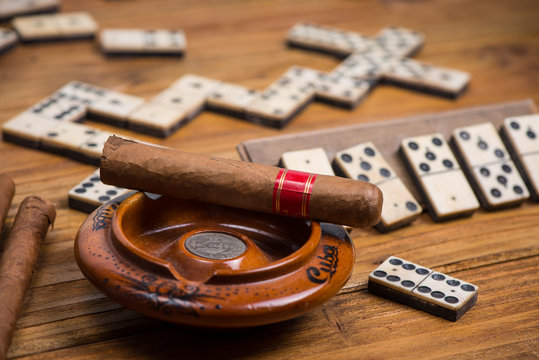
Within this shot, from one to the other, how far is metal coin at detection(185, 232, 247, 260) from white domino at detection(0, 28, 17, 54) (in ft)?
6.37

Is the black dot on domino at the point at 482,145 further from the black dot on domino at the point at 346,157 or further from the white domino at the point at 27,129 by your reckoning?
the white domino at the point at 27,129

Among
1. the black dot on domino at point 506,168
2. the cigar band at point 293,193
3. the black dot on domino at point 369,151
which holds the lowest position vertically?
the black dot on domino at point 506,168

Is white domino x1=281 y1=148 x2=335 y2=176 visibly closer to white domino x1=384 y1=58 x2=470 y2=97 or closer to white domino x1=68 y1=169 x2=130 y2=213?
white domino x1=68 y1=169 x2=130 y2=213

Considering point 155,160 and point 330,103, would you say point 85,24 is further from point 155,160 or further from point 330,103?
point 155,160

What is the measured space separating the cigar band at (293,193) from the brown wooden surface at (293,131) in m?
0.27

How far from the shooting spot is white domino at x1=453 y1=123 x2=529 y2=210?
7.41 ft

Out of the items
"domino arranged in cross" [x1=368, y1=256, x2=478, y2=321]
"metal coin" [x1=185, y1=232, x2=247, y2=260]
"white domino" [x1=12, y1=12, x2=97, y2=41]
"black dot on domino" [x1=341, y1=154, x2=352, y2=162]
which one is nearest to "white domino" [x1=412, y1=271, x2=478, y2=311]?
"domino arranged in cross" [x1=368, y1=256, x2=478, y2=321]

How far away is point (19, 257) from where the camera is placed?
5.64ft

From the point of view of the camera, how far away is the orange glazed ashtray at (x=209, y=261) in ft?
4.68

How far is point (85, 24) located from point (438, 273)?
2376 millimetres

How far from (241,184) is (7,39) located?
80.8 inches

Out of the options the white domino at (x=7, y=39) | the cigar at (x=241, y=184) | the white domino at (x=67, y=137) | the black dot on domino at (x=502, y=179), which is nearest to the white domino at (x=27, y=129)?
the white domino at (x=67, y=137)

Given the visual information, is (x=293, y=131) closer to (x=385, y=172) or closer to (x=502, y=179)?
(x=385, y=172)

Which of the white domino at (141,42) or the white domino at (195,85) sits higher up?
the white domino at (141,42)
